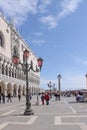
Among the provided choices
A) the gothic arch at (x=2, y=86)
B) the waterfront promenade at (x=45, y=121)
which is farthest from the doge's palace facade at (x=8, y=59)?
the waterfront promenade at (x=45, y=121)

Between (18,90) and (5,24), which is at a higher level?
(5,24)

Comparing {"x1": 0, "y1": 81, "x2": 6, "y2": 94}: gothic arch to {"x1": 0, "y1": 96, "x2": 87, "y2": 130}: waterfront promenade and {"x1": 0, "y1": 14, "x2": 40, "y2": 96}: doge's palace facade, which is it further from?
{"x1": 0, "y1": 96, "x2": 87, "y2": 130}: waterfront promenade

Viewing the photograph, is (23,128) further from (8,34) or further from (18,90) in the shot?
(18,90)

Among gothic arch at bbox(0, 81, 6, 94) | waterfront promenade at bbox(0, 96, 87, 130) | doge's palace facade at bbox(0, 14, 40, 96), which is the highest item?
doge's palace facade at bbox(0, 14, 40, 96)

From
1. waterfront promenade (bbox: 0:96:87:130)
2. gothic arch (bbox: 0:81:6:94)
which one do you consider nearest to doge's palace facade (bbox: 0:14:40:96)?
gothic arch (bbox: 0:81:6:94)

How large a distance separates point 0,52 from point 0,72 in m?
4.44

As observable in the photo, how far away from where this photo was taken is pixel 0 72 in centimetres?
7950

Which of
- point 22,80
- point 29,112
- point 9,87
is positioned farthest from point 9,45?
point 29,112

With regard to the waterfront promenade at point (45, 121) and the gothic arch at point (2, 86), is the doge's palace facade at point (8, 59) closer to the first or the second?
the gothic arch at point (2, 86)

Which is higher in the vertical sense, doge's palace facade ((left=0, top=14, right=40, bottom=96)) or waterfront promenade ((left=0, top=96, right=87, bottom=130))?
doge's palace facade ((left=0, top=14, right=40, bottom=96))

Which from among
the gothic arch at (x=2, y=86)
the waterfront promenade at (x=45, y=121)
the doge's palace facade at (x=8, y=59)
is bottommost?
the waterfront promenade at (x=45, y=121)

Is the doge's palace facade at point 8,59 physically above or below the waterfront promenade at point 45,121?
above

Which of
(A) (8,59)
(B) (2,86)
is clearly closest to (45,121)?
(B) (2,86)

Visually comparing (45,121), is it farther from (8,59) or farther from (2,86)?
(8,59)
